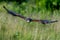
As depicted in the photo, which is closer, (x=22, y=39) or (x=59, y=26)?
(x=22, y=39)

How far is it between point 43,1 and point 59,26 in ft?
12.1

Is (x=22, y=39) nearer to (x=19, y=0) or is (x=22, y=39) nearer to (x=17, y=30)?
(x=17, y=30)

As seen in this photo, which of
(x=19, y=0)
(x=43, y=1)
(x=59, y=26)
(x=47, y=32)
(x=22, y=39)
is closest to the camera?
(x=22, y=39)

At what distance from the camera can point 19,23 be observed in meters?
6.06

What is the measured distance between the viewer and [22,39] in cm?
502

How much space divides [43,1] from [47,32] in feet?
13.9

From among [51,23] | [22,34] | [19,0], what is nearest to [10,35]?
[22,34]

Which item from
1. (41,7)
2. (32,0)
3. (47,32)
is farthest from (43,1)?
(47,32)

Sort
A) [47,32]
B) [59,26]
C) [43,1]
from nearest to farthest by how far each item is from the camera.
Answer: [47,32] → [59,26] → [43,1]

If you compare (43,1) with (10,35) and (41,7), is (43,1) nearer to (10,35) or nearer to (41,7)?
(41,7)

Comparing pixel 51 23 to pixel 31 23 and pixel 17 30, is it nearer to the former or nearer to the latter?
pixel 31 23

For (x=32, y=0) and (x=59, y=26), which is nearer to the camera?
(x=59, y=26)

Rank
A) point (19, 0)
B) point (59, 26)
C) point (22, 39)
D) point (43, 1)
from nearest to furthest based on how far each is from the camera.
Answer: point (22, 39) → point (59, 26) → point (43, 1) → point (19, 0)

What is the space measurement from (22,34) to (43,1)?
4484 mm
